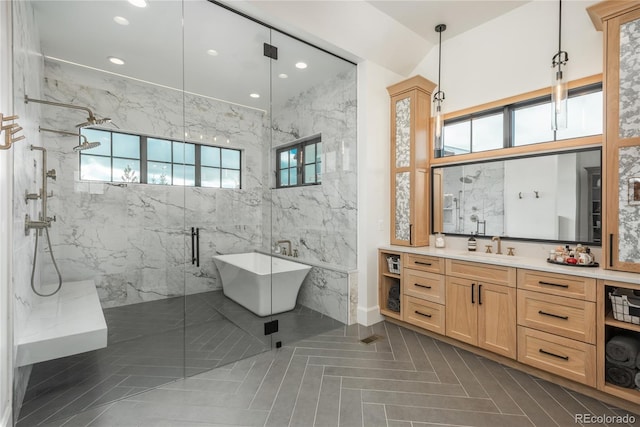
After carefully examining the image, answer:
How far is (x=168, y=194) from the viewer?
2.61m

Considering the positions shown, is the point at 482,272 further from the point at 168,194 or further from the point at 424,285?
the point at 168,194

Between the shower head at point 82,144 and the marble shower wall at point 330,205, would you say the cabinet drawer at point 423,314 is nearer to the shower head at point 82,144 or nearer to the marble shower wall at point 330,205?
the marble shower wall at point 330,205

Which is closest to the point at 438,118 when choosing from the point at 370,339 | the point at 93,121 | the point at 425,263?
the point at 425,263

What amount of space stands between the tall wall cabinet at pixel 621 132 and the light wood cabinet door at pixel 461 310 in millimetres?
1043

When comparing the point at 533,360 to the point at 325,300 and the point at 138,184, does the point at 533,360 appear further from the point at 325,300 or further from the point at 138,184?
the point at 138,184

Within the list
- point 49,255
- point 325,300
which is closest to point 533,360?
point 325,300

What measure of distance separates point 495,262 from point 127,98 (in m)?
3.43

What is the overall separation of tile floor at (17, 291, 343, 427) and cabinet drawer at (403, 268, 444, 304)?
1323 millimetres

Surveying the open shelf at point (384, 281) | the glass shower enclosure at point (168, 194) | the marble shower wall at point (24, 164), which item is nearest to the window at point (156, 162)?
the glass shower enclosure at point (168, 194)

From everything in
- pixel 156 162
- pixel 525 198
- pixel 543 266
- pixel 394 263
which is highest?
pixel 156 162

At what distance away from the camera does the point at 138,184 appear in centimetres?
248

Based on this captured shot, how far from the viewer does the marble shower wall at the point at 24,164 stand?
1.82m

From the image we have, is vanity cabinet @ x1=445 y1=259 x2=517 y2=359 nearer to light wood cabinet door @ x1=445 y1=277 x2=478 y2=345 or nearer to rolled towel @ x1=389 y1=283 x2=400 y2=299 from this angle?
light wood cabinet door @ x1=445 y1=277 x2=478 y2=345

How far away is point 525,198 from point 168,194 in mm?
3460
